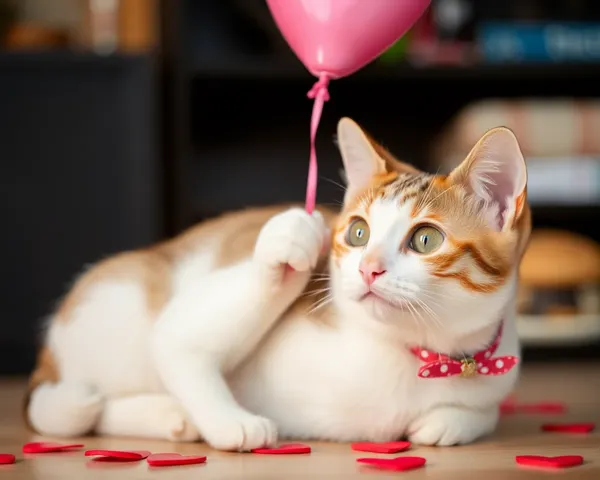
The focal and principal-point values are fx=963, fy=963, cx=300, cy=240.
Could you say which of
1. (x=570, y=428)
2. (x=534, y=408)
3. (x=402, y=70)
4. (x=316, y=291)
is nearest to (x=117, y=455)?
(x=316, y=291)

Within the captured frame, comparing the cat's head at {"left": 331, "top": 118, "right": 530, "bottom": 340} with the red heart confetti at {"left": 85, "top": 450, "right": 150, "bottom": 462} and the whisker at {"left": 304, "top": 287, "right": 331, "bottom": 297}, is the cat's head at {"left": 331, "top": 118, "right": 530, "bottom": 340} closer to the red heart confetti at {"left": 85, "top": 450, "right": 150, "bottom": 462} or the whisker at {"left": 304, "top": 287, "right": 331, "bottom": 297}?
the whisker at {"left": 304, "top": 287, "right": 331, "bottom": 297}

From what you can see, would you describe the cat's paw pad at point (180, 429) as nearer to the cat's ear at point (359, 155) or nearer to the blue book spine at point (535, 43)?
the cat's ear at point (359, 155)

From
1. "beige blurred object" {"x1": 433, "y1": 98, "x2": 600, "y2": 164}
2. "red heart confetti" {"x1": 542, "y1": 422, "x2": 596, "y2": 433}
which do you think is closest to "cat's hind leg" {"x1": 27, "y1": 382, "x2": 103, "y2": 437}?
"red heart confetti" {"x1": 542, "y1": 422, "x2": 596, "y2": 433}

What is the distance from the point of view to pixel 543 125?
9.38 feet

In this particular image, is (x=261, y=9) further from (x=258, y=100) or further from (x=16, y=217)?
(x=16, y=217)

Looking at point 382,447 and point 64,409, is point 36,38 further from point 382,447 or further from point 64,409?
point 382,447

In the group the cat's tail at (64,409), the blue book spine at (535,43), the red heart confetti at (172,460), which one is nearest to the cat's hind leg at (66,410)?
the cat's tail at (64,409)

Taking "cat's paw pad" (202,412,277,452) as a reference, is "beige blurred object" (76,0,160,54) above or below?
above

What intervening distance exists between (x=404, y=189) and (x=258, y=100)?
1.86 metres

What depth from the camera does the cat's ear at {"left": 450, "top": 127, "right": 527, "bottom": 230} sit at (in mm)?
1222

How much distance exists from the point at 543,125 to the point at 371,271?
185cm

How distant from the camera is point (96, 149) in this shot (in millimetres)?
2643

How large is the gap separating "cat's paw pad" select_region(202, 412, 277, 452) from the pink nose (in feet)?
0.88

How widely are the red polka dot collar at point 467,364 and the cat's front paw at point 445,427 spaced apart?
0.07 meters
